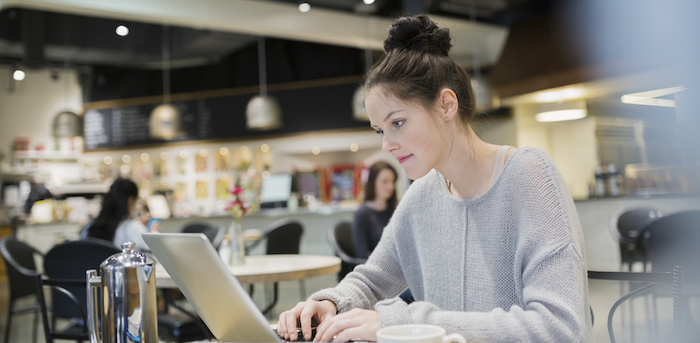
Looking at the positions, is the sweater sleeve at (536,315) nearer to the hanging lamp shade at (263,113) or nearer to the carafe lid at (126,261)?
the carafe lid at (126,261)

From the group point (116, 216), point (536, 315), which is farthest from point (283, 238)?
point (536, 315)

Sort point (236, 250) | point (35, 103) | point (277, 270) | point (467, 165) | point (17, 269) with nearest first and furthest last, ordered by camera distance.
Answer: point (467, 165)
point (277, 270)
point (236, 250)
point (17, 269)
point (35, 103)

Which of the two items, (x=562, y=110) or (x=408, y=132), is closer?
(x=408, y=132)

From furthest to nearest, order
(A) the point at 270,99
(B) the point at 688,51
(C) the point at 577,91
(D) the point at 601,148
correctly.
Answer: (D) the point at 601,148
(C) the point at 577,91
(A) the point at 270,99
(B) the point at 688,51

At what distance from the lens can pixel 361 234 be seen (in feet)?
12.6

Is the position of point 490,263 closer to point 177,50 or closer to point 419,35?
point 419,35

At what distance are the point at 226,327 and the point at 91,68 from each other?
10.1m

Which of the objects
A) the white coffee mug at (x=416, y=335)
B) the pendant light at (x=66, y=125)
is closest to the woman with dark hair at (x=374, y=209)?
the white coffee mug at (x=416, y=335)

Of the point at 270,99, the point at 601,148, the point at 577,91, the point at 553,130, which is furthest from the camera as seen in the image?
the point at 553,130

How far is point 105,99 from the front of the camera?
979cm

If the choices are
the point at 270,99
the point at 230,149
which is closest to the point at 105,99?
the point at 230,149

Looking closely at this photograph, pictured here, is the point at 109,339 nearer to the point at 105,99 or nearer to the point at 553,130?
the point at 553,130

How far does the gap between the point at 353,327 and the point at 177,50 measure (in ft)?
28.7

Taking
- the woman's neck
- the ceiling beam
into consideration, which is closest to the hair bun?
the woman's neck
